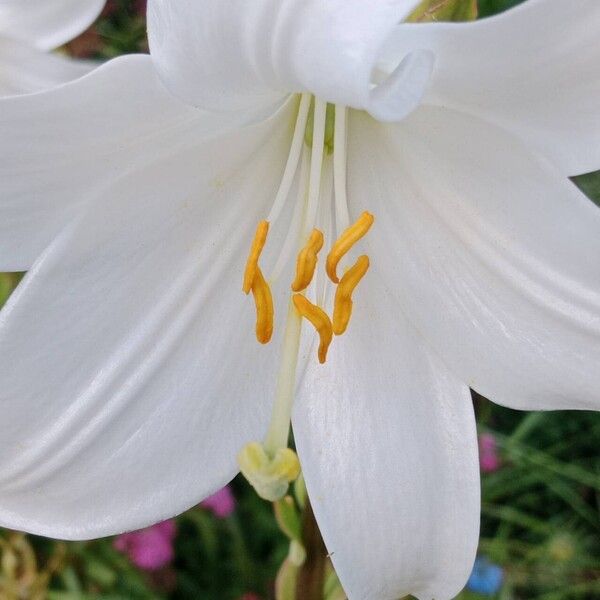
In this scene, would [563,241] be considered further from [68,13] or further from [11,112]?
[68,13]

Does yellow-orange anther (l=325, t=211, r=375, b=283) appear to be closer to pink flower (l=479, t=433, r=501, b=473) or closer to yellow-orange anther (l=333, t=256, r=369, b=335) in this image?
yellow-orange anther (l=333, t=256, r=369, b=335)

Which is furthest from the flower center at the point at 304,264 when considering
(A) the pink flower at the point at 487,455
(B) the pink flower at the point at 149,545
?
(A) the pink flower at the point at 487,455

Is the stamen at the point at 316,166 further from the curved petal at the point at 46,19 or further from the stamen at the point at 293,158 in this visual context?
the curved petal at the point at 46,19

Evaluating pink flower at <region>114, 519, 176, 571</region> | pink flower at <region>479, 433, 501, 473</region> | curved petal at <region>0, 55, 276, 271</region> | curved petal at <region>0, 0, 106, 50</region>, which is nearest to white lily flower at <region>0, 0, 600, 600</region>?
curved petal at <region>0, 55, 276, 271</region>

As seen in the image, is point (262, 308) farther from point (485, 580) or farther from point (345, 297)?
point (485, 580)

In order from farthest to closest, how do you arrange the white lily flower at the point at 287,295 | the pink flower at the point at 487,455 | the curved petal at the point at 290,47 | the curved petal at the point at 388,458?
the pink flower at the point at 487,455
the curved petal at the point at 388,458
the white lily flower at the point at 287,295
the curved petal at the point at 290,47

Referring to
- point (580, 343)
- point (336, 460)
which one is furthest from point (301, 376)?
point (580, 343)
